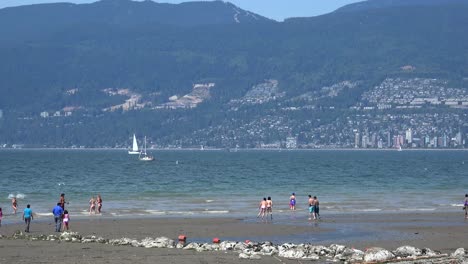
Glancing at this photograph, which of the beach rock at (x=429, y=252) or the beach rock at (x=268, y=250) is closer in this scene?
the beach rock at (x=429, y=252)

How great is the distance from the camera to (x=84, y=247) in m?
33.2

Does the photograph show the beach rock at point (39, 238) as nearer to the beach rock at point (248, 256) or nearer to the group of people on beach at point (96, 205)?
the beach rock at point (248, 256)

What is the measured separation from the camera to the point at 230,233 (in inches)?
1594

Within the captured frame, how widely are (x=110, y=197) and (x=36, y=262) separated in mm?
39172

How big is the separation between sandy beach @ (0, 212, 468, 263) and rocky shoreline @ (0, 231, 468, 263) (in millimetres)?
686

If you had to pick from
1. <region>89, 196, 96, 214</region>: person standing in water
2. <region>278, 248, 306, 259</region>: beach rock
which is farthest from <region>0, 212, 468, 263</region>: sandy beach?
<region>89, 196, 96, 214</region>: person standing in water

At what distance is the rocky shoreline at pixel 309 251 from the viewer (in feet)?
96.3

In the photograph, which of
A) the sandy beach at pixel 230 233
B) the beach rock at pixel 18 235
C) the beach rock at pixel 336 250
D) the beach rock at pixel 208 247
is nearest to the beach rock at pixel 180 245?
the beach rock at pixel 208 247

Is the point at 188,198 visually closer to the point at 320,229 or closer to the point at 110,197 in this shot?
the point at 110,197

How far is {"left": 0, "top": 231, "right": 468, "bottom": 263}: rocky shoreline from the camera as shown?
29342 millimetres

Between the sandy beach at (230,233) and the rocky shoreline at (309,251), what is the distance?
2.25 feet

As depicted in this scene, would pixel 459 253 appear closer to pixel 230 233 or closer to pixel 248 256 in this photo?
pixel 248 256

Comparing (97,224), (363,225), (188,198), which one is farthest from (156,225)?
(188,198)

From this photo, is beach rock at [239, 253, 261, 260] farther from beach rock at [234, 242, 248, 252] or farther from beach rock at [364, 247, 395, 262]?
beach rock at [364, 247, 395, 262]
